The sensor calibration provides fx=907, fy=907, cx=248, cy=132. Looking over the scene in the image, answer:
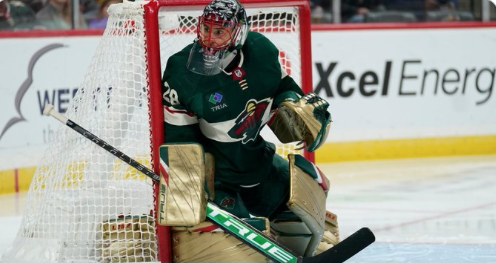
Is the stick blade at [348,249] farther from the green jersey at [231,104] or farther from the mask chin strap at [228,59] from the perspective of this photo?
the mask chin strap at [228,59]

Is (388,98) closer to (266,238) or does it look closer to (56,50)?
(56,50)

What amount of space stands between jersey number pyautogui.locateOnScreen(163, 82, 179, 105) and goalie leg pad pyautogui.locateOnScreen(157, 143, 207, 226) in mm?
138

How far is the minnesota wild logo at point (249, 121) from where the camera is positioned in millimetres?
2525

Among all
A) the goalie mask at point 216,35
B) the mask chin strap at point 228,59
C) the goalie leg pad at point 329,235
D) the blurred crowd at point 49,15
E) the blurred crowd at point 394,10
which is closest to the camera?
the goalie mask at point 216,35

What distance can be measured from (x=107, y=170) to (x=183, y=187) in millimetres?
542

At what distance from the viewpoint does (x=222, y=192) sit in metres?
2.60

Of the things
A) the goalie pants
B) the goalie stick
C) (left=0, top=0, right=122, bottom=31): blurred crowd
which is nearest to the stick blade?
the goalie stick

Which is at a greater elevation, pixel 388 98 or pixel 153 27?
A: pixel 153 27

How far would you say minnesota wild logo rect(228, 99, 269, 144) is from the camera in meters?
2.53

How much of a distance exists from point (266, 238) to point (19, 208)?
2.02 metres

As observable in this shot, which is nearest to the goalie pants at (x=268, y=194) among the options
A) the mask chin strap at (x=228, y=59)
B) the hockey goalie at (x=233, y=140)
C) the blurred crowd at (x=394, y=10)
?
the hockey goalie at (x=233, y=140)

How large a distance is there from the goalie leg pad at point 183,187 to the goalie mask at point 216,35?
0.22m

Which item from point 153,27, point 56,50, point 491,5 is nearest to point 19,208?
point 56,50

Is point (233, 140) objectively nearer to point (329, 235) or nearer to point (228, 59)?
point (228, 59)
